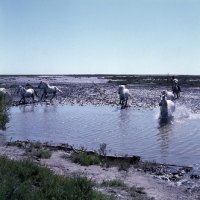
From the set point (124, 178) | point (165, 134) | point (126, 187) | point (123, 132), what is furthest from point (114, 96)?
point (126, 187)

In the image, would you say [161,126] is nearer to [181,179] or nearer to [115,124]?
[115,124]

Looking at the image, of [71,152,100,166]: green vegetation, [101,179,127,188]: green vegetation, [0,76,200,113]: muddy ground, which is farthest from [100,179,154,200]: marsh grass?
[0,76,200,113]: muddy ground

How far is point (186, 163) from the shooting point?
9.12 meters

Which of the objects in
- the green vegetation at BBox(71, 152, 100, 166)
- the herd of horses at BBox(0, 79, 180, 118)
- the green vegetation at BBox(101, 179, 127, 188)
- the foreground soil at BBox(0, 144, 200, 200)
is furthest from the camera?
the herd of horses at BBox(0, 79, 180, 118)

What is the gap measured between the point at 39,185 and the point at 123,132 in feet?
24.3

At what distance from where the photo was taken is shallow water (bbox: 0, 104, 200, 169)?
10434 millimetres

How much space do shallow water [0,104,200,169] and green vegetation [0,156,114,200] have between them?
13.1ft

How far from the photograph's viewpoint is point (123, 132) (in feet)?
→ 44.1

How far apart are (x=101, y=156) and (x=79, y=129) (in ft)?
15.5

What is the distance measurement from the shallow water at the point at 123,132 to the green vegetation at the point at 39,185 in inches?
157

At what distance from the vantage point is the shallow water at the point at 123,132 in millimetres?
10434

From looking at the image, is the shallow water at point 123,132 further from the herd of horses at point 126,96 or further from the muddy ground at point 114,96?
the muddy ground at point 114,96

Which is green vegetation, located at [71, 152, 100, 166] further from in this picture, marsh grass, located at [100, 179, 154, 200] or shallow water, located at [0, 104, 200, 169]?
marsh grass, located at [100, 179, 154, 200]

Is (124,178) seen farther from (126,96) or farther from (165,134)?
(126,96)
